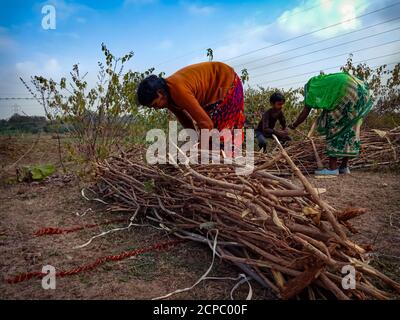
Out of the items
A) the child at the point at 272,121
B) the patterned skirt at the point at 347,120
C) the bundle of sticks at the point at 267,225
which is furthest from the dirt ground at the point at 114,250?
the child at the point at 272,121

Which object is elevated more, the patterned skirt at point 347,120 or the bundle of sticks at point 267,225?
the patterned skirt at point 347,120

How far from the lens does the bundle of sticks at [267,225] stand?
4.24ft

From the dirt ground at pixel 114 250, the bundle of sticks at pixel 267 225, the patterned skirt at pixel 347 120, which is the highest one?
the patterned skirt at pixel 347 120

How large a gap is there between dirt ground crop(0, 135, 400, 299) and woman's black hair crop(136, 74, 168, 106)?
37.2 inches

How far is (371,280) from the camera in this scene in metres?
1.54

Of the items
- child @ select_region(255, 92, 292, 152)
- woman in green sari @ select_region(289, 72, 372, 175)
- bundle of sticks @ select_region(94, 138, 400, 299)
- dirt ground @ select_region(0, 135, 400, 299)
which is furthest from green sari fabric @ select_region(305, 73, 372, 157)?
bundle of sticks @ select_region(94, 138, 400, 299)

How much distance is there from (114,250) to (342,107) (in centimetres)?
297

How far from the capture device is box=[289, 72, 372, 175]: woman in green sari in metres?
3.54

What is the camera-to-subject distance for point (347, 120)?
12.1 feet

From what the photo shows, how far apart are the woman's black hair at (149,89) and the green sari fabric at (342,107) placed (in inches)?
79.1

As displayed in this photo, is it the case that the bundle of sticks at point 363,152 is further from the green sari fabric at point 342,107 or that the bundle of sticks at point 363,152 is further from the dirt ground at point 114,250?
the dirt ground at point 114,250

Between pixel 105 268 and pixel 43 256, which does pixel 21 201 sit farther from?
pixel 105 268
